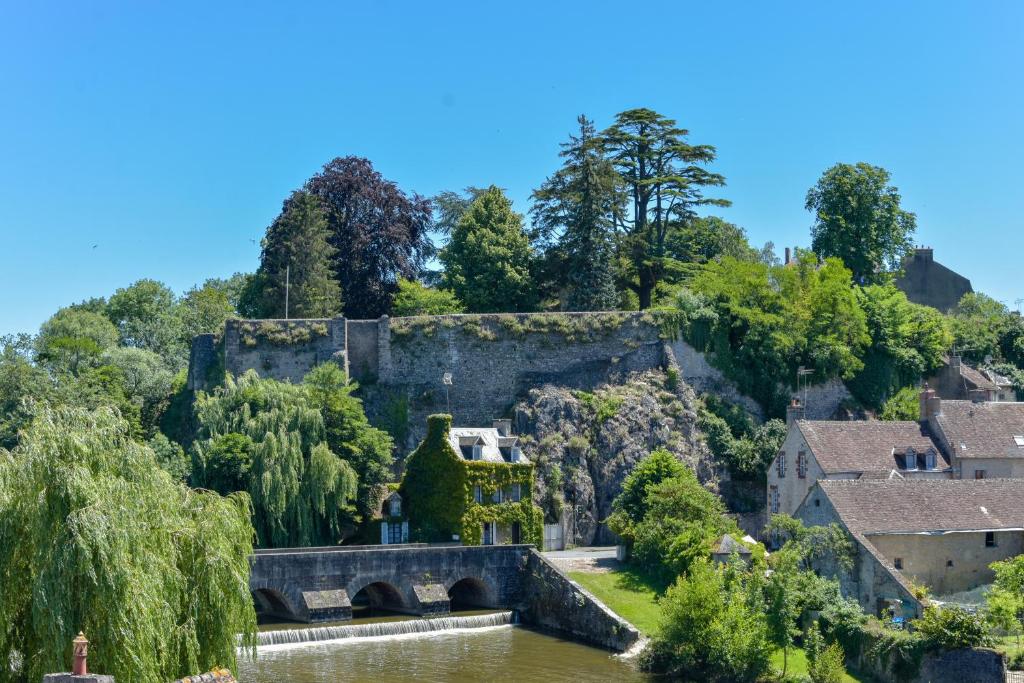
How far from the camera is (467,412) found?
55.8m

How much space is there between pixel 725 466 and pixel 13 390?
28477mm

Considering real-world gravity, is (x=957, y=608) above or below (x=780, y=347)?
below

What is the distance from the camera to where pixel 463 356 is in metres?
56.5

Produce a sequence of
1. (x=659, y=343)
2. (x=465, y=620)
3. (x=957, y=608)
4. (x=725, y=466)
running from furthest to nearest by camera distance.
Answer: (x=659, y=343)
(x=725, y=466)
(x=465, y=620)
(x=957, y=608)

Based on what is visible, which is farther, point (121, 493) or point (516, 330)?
point (516, 330)

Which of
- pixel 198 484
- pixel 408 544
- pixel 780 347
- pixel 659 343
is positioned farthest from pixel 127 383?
pixel 780 347

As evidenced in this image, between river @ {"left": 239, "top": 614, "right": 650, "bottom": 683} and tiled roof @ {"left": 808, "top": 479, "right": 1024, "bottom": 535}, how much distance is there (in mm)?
8593

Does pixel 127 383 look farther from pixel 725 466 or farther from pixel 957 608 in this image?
pixel 957 608

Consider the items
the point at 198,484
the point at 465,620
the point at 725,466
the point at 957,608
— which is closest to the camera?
the point at 957,608

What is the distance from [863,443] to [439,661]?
18690mm

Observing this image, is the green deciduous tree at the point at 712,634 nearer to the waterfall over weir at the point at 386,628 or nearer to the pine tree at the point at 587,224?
the waterfall over weir at the point at 386,628

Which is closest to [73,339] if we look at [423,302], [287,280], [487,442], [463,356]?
[287,280]

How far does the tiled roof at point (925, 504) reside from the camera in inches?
1618

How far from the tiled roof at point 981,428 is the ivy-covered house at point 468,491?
15.4 metres
